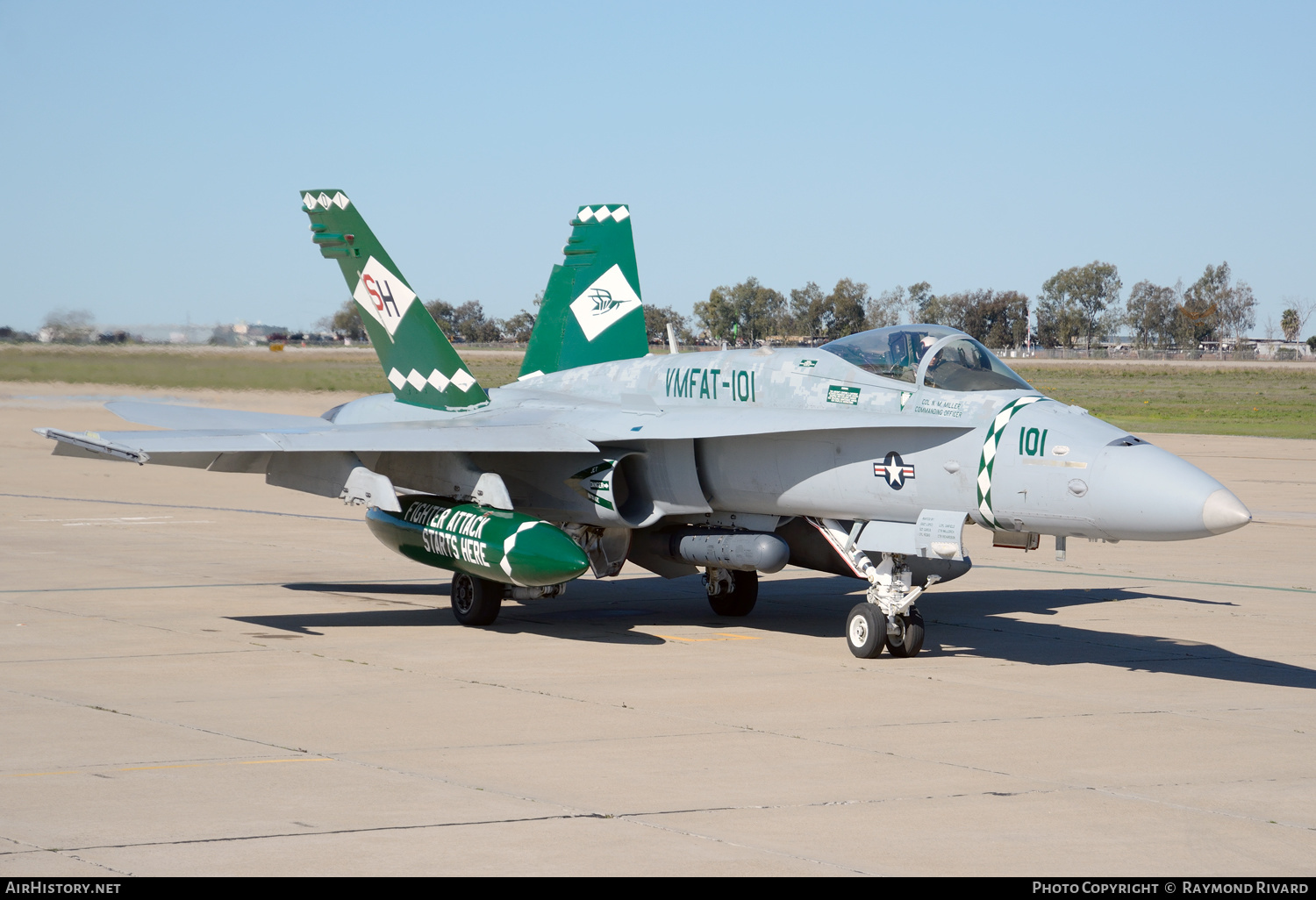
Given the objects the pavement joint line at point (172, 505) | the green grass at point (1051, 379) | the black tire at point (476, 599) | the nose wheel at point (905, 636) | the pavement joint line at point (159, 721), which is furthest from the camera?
the pavement joint line at point (172, 505)

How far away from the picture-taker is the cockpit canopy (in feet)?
36.8

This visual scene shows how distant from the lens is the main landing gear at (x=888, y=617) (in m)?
11.5

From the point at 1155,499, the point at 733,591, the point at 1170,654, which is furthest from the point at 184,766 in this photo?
the point at 1170,654

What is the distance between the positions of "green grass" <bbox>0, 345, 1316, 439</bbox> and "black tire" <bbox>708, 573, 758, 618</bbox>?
8525 mm

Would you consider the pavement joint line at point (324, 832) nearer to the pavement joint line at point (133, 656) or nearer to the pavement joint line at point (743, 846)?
the pavement joint line at point (743, 846)

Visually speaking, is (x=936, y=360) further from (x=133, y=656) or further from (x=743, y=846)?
(x=133, y=656)

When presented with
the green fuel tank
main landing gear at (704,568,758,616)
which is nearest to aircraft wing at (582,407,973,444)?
the green fuel tank

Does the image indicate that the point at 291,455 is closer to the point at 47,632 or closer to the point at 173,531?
the point at 47,632

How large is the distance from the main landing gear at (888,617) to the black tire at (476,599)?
3464 mm

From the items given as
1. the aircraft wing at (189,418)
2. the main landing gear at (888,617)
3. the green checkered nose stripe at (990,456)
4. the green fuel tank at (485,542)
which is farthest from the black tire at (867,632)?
the aircraft wing at (189,418)

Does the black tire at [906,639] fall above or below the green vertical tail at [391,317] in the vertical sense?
below

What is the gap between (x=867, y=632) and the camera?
1162cm

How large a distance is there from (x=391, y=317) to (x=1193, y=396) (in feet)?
202

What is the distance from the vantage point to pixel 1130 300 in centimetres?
15662
